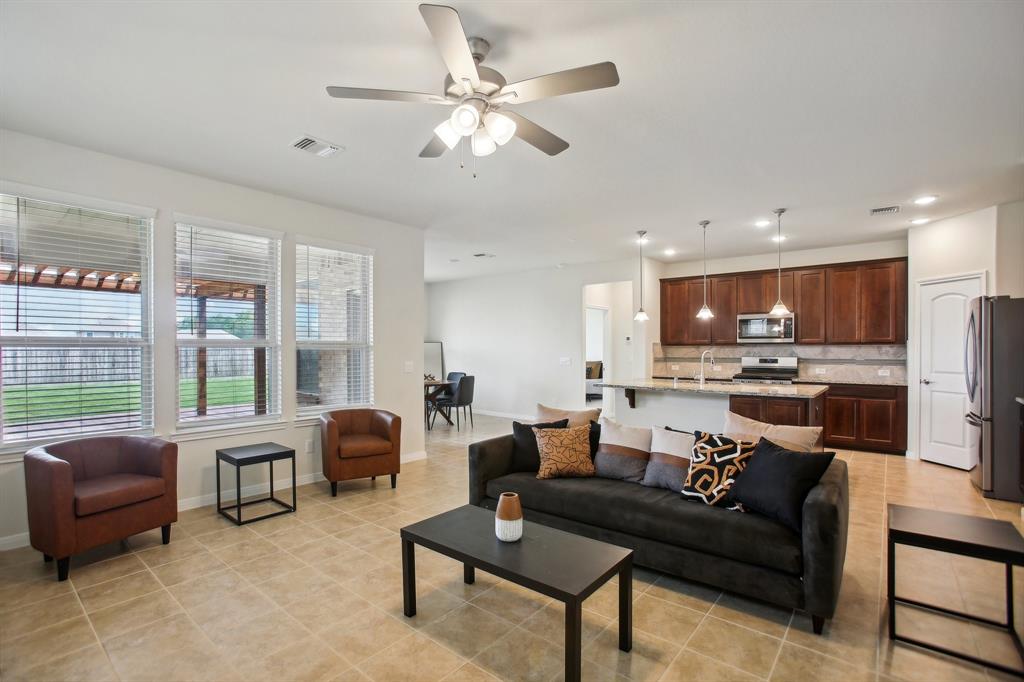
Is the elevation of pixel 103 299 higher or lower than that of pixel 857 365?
higher

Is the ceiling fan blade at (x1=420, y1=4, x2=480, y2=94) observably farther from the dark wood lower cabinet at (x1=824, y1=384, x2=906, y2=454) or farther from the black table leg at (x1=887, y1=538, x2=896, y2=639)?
the dark wood lower cabinet at (x1=824, y1=384, x2=906, y2=454)

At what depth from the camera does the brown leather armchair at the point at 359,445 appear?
4.35 meters

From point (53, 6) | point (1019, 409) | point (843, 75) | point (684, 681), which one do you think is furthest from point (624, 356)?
point (53, 6)

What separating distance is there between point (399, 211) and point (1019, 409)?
19.7 feet

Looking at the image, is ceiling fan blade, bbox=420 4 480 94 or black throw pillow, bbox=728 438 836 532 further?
black throw pillow, bbox=728 438 836 532

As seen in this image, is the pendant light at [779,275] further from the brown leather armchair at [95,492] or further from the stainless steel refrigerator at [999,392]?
the brown leather armchair at [95,492]

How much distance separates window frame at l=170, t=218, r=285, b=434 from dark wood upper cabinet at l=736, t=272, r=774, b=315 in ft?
20.7

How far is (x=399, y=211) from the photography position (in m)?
5.10

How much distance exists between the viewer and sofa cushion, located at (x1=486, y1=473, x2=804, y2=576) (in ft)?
7.77

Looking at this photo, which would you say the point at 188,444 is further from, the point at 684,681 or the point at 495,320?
the point at 495,320

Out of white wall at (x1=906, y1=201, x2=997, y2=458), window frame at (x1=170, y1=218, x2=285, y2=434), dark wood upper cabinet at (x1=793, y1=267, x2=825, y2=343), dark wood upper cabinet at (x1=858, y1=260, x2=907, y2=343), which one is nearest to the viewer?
window frame at (x1=170, y1=218, x2=285, y2=434)

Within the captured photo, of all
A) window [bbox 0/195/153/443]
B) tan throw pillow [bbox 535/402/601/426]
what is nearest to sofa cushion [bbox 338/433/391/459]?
window [bbox 0/195/153/443]

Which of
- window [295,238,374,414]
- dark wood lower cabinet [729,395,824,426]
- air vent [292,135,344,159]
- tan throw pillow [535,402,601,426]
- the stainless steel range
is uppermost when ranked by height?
air vent [292,135,344,159]

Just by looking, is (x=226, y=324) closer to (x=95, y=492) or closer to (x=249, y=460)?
(x=249, y=460)
